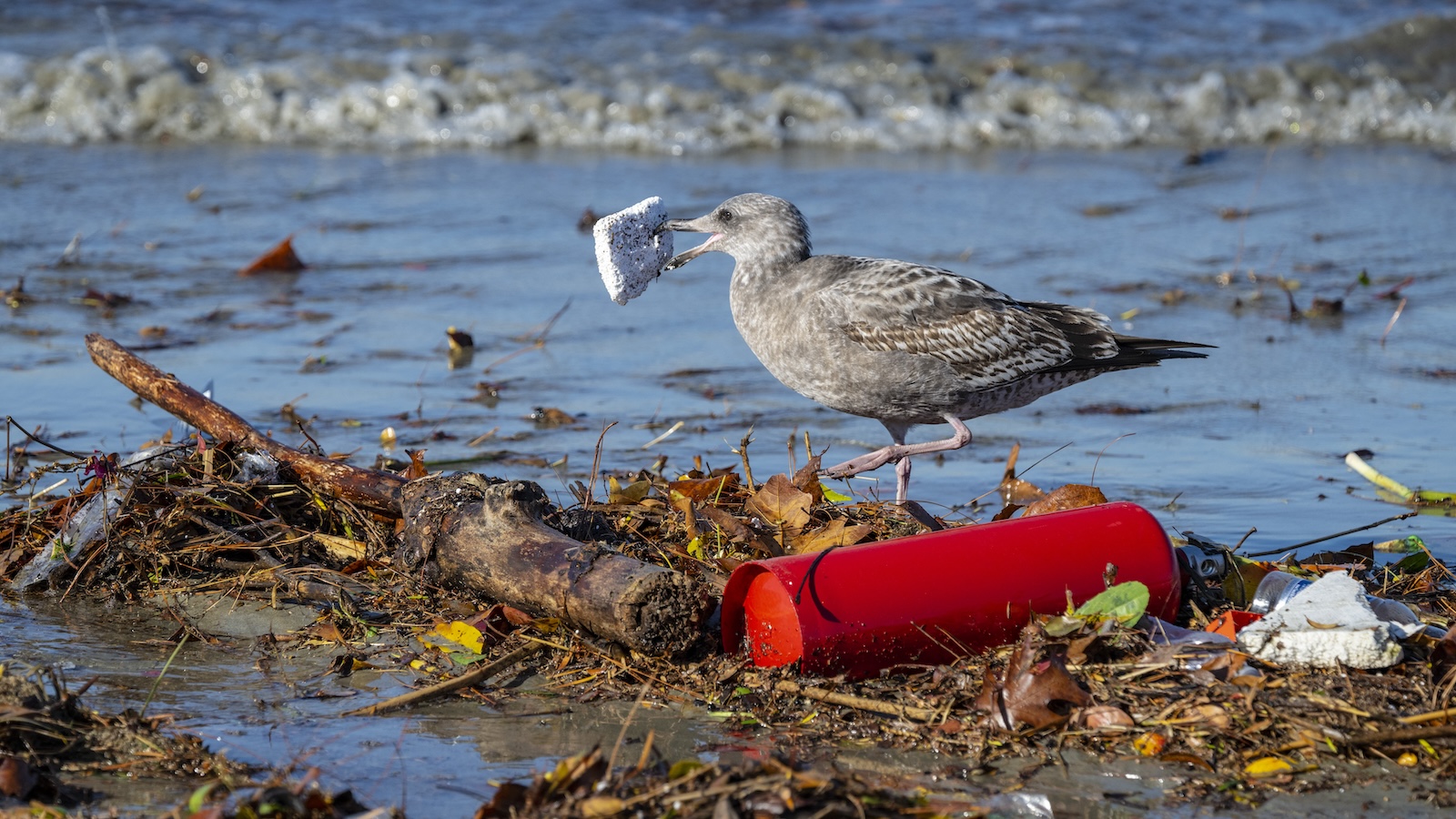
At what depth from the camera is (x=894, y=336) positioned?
5.42 m

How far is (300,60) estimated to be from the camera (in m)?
15.9

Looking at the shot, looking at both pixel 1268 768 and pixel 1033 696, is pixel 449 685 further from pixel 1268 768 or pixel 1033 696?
pixel 1268 768

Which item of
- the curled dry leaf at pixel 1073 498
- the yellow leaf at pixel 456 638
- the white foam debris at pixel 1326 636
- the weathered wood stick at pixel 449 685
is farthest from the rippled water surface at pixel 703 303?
the weathered wood stick at pixel 449 685

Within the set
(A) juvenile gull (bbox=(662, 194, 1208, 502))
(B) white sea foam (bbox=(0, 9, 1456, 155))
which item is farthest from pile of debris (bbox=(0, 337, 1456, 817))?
(B) white sea foam (bbox=(0, 9, 1456, 155))

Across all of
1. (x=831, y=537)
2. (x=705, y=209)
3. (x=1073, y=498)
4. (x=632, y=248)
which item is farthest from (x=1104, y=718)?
(x=705, y=209)

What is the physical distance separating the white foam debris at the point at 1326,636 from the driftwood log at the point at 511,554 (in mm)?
1441

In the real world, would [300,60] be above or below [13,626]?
above

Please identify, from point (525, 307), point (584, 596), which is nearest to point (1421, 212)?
point (525, 307)

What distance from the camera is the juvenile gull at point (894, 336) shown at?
541 cm

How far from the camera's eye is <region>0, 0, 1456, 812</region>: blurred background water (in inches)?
250

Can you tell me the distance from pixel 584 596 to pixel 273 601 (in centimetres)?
Answer: 110

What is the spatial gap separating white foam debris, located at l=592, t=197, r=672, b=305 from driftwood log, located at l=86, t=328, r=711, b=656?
4.56ft

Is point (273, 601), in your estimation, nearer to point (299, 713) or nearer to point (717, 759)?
point (299, 713)

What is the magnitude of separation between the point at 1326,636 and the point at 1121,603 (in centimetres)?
50
